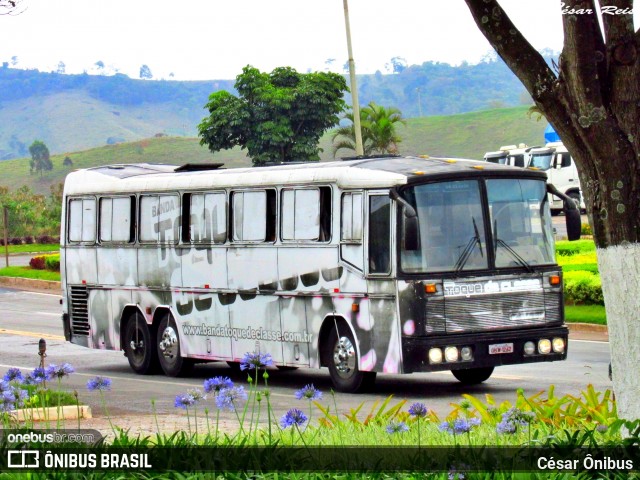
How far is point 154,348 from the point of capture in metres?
20.6

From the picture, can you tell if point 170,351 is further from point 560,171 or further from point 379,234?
point 560,171

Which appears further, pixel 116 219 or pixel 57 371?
pixel 116 219

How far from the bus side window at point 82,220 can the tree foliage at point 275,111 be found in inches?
1427

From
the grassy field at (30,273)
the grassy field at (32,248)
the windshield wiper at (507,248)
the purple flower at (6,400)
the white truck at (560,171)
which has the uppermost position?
the white truck at (560,171)

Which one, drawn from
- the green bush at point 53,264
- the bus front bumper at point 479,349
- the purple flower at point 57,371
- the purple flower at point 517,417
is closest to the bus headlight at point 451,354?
the bus front bumper at point 479,349

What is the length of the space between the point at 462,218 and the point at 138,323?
6640mm

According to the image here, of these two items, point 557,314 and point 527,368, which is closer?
point 557,314

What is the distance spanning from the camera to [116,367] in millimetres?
22031

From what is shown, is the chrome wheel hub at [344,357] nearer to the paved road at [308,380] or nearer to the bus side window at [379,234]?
the paved road at [308,380]

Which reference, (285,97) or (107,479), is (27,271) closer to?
(285,97)

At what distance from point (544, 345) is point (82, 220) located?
8.98 m

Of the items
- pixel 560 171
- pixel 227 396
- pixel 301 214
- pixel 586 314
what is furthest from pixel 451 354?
pixel 560 171

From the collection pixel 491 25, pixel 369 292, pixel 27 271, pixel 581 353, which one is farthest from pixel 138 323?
pixel 27 271

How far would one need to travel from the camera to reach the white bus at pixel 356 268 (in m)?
16.1
